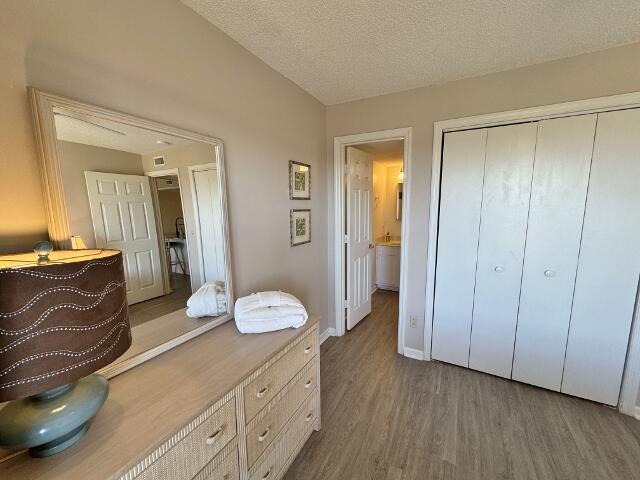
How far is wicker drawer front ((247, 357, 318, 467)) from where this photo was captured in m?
1.16

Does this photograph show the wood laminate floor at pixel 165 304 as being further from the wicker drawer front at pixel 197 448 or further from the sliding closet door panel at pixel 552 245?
the sliding closet door panel at pixel 552 245

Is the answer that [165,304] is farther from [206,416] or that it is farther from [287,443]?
[287,443]

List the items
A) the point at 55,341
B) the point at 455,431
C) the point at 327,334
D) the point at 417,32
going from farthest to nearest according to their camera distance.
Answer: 1. the point at 327,334
2. the point at 455,431
3. the point at 417,32
4. the point at 55,341

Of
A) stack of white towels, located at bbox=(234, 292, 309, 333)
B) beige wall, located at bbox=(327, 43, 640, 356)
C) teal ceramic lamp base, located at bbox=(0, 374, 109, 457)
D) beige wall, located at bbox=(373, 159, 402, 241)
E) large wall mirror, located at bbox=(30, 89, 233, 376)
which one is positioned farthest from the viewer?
beige wall, located at bbox=(373, 159, 402, 241)

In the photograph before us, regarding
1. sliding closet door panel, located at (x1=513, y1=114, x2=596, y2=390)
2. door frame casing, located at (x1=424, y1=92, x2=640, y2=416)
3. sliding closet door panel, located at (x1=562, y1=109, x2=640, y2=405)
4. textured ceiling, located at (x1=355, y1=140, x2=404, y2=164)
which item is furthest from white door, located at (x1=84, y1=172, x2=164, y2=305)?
sliding closet door panel, located at (x1=562, y1=109, x2=640, y2=405)

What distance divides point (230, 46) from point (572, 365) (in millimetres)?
3124

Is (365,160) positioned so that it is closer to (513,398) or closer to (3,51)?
(513,398)

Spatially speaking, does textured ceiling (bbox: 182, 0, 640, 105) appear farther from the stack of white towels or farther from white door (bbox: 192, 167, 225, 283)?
the stack of white towels

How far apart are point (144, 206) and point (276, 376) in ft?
3.26

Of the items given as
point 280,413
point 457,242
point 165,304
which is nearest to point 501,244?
point 457,242

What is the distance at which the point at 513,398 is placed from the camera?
6.44ft

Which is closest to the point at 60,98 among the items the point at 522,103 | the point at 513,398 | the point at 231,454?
the point at 231,454

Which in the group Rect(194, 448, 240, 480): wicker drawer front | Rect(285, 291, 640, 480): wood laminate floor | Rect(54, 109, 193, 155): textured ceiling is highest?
Rect(54, 109, 193, 155): textured ceiling

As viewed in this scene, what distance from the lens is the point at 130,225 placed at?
1.14 metres
